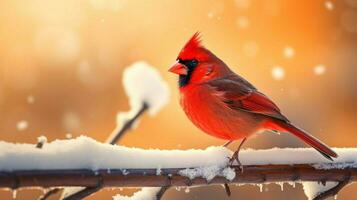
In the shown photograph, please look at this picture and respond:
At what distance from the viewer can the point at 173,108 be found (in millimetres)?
4582

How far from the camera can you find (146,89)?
1.47 meters

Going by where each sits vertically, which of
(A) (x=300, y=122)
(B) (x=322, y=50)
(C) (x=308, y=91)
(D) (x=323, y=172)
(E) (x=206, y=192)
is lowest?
(D) (x=323, y=172)

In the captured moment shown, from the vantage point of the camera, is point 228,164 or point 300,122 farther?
point 300,122

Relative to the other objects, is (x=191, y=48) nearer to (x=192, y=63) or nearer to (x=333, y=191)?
(x=192, y=63)

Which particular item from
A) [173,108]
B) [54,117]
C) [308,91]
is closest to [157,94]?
[173,108]

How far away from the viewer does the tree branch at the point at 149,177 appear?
1.14 m

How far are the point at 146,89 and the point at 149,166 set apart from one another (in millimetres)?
252

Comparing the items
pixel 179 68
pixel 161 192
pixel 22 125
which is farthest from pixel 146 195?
pixel 22 125

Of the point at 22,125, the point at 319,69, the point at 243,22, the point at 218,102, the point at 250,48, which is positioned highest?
the point at 243,22

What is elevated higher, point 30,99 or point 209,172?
point 30,99

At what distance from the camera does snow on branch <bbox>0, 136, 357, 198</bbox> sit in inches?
45.1

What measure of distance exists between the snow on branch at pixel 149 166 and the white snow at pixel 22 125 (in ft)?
10.5

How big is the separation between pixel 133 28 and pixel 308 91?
55.7 inches

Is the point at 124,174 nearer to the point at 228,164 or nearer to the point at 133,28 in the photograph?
the point at 228,164
